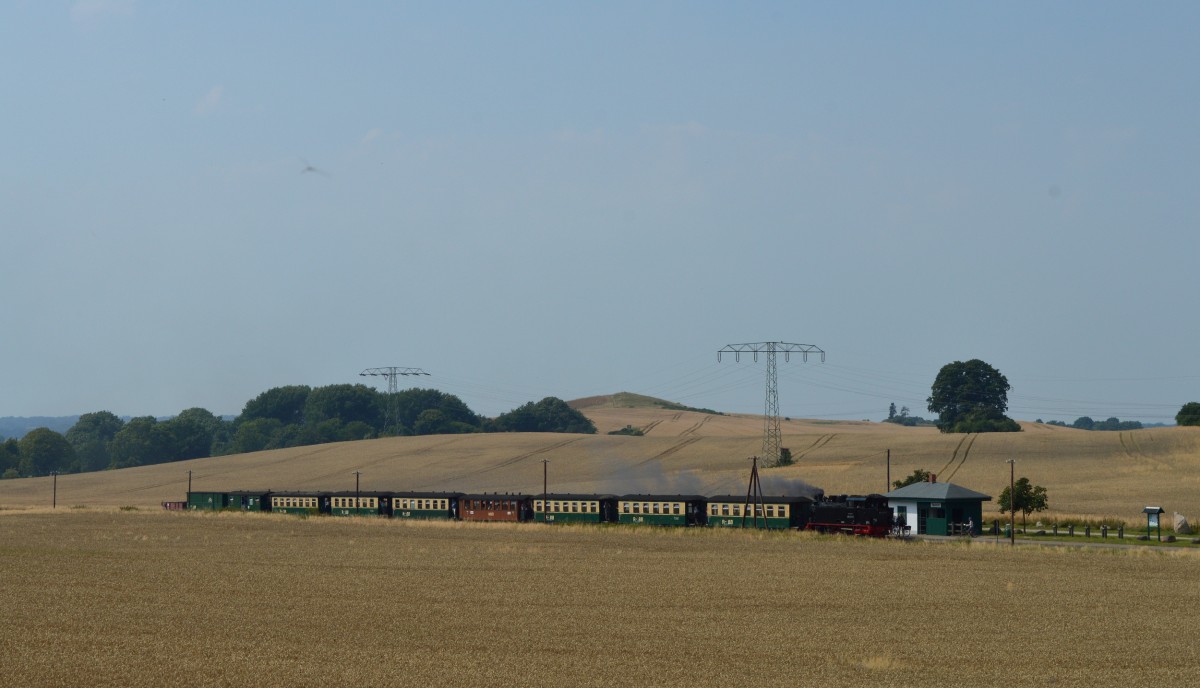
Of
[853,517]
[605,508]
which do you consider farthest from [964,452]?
[853,517]

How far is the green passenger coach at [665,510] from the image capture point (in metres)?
78.6

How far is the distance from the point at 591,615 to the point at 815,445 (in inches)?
4438

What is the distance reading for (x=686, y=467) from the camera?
129m

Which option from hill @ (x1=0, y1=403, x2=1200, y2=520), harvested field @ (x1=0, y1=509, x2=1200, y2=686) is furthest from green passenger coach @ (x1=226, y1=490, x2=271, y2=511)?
harvested field @ (x1=0, y1=509, x2=1200, y2=686)

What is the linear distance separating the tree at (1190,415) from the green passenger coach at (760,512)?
109659 millimetres

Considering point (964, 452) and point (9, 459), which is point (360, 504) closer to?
point (964, 452)

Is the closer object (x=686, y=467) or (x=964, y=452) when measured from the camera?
(x=964, y=452)

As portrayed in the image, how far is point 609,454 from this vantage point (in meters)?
145

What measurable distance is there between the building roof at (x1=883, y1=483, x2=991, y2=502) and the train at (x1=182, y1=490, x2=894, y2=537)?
91.8 inches

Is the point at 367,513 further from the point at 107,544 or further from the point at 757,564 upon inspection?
the point at 757,564

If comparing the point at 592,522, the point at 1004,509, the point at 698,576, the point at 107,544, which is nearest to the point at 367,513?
the point at 592,522

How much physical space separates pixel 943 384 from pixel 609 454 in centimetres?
7116

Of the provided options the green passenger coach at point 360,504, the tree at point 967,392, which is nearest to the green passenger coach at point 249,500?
the green passenger coach at point 360,504

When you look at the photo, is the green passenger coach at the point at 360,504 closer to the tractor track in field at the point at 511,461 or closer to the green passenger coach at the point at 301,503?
the green passenger coach at the point at 301,503
